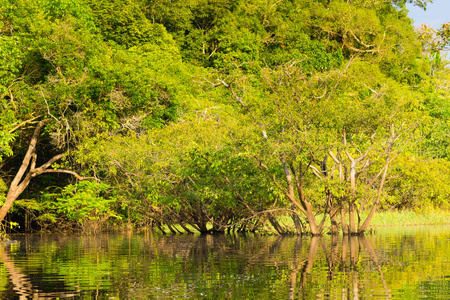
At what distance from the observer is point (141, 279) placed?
1253 cm

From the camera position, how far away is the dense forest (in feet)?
78.2

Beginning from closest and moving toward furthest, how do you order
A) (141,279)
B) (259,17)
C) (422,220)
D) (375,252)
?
(141,279), (375,252), (422,220), (259,17)

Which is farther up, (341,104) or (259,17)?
(259,17)

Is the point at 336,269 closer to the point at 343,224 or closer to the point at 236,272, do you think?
the point at 236,272

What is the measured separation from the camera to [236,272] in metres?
13.5

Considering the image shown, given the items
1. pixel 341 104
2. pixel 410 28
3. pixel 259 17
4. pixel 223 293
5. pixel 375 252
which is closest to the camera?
pixel 223 293

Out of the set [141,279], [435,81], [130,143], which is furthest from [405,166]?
[435,81]

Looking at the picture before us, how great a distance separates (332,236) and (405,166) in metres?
7.56

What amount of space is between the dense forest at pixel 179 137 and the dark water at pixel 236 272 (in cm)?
408

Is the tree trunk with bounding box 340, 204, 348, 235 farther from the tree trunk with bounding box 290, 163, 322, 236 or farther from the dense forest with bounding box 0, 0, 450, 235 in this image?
the tree trunk with bounding box 290, 163, 322, 236

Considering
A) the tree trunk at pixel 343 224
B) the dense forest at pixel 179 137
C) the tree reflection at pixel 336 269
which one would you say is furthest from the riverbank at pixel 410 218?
the tree reflection at pixel 336 269

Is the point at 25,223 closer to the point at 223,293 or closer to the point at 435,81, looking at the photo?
the point at 223,293

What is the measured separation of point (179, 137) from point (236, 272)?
14.2m

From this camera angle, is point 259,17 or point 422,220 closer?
point 422,220
